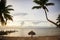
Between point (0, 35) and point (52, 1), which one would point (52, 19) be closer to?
point (52, 1)

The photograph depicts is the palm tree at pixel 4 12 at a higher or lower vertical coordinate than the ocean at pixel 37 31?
higher

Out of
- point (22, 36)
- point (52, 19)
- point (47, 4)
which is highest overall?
point (47, 4)

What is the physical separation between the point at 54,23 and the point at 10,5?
3.38 meters

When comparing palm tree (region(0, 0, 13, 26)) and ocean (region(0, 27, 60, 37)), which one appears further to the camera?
ocean (region(0, 27, 60, 37))

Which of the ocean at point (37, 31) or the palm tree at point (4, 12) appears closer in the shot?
the palm tree at point (4, 12)

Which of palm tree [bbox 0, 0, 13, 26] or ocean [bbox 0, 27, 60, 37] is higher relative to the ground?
palm tree [bbox 0, 0, 13, 26]

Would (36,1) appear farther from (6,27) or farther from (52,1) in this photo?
(6,27)

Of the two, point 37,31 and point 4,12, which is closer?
point 4,12

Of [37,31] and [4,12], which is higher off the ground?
[4,12]

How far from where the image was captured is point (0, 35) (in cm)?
1684

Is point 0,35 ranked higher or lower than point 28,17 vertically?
lower

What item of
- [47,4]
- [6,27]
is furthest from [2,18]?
[47,4]

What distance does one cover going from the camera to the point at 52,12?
1694cm

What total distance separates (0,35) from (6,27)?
0.71m
